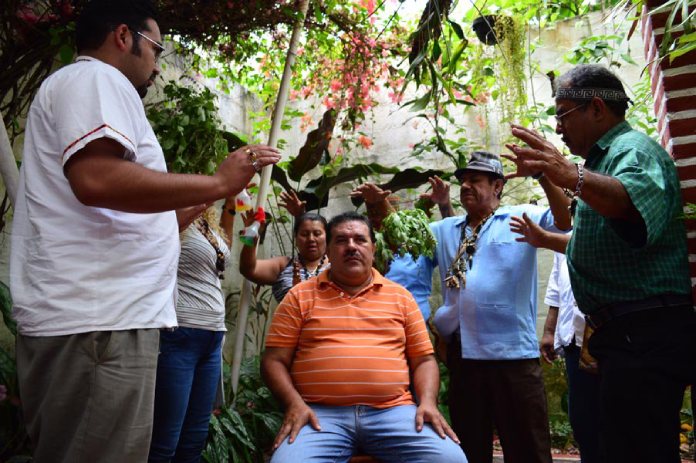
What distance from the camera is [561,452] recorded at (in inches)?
202

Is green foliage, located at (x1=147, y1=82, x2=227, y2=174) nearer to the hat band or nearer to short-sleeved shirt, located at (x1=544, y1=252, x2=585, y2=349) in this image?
Answer: the hat band

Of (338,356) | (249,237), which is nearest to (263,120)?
(249,237)

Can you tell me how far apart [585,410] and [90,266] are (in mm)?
2784

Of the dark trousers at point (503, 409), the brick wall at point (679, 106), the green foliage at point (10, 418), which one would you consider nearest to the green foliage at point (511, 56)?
the brick wall at point (679, 106)

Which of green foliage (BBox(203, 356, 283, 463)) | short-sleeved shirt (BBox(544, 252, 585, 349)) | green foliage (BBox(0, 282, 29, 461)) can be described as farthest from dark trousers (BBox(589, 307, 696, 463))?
green foliage (BBox(0, 282, 29, 461))

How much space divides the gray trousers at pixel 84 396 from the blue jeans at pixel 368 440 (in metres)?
1.01

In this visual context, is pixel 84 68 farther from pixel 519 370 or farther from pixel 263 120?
pixel 263 120

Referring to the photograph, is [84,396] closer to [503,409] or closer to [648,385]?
[648,385]

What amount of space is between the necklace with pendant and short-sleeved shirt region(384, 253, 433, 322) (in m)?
0.37

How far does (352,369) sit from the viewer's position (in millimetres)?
2705

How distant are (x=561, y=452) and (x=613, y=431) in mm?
3352

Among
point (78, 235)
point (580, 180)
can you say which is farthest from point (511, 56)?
point (78, 235)

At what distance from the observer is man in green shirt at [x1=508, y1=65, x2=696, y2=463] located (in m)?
2.00

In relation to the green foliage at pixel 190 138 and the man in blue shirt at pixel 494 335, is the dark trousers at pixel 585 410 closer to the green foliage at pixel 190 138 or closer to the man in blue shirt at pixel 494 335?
the man in blue shirt at pixel 494 335
